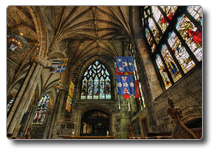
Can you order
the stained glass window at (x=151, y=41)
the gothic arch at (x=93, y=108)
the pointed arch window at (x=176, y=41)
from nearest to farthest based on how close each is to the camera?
the pointed arch window at (x=176, y=41) < the stained glass window at (x=151, y=41) < the gothic arch at (x=93, y=108)

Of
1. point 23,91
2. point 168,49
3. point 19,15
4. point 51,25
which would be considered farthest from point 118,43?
point 23,91

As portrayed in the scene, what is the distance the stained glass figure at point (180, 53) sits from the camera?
10.8 feet

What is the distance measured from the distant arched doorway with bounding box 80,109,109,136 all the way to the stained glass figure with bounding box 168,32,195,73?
30.3ft

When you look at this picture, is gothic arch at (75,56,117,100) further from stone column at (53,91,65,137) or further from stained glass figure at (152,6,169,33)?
stained glass figure at (152,6,169,33)

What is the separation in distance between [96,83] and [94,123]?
15.1 feet

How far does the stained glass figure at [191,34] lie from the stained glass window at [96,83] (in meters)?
9.57

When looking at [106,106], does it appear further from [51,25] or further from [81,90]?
[51,25]

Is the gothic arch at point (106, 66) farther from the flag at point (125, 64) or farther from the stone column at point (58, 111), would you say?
the flag at point (125, 64)

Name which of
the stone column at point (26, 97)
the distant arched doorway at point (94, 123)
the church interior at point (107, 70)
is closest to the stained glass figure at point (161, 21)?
the church interior at point (107, 70)

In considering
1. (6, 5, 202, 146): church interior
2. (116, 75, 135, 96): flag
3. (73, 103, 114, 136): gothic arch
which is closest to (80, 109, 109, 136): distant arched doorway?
(6, 5, 202, 146): church interior

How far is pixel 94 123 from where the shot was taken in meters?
10.5

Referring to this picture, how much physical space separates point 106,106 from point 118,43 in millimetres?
7834

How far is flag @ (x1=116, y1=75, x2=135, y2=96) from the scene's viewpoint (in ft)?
20.5

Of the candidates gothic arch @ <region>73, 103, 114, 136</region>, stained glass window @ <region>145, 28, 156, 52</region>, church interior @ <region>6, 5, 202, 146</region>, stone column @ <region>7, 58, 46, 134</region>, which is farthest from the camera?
gothic arch @ <region>73, 103, 114, 136</region>
